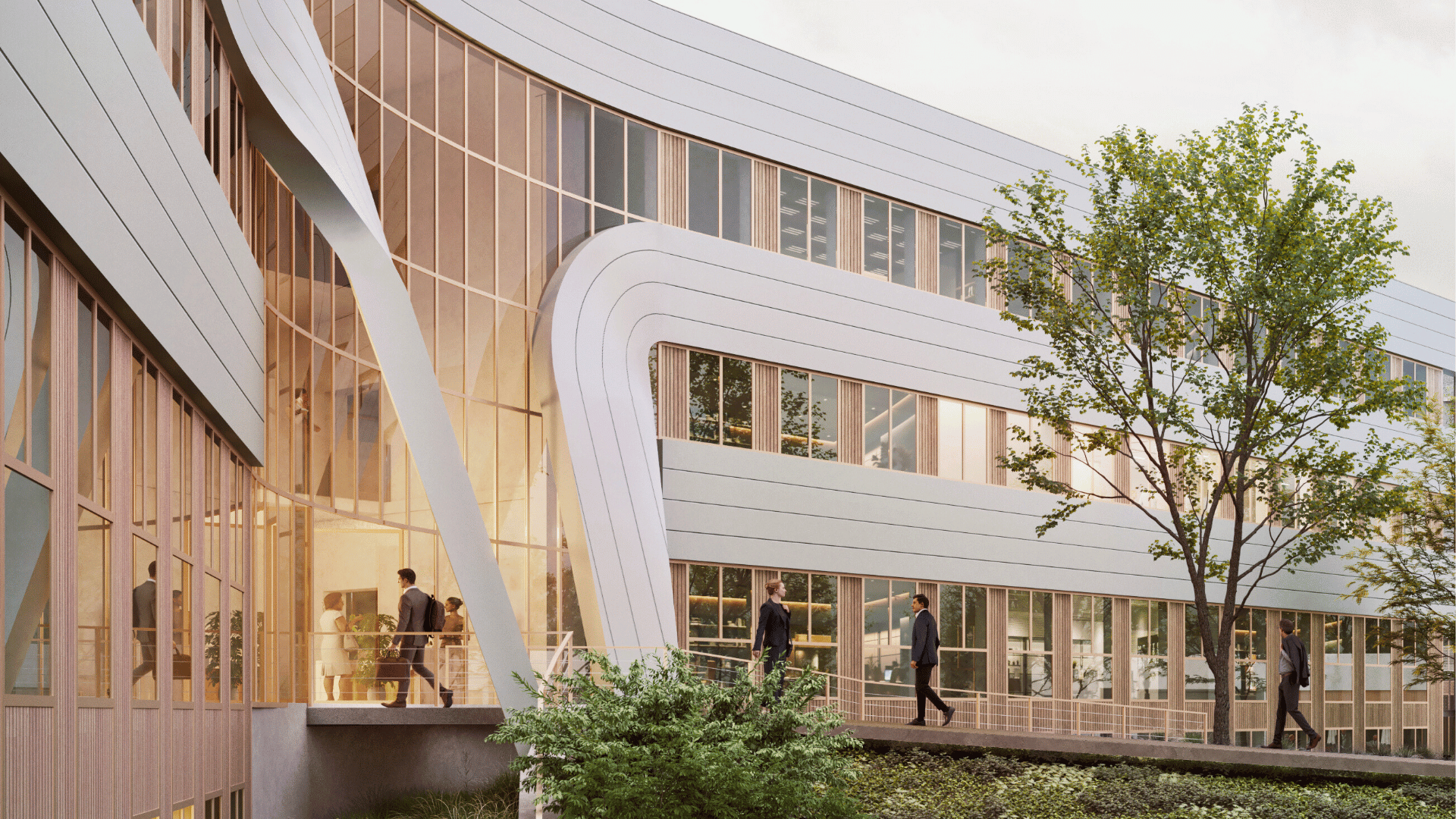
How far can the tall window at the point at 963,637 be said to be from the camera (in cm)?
2752

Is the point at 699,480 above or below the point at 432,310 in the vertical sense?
below

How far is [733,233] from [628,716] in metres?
14.6

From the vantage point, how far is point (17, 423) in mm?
7242

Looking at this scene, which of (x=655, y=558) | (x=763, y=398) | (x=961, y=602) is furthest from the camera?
(x=961, y=602)

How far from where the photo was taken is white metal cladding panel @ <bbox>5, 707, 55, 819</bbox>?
7066 millimetres

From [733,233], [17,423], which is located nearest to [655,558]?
[733,233]

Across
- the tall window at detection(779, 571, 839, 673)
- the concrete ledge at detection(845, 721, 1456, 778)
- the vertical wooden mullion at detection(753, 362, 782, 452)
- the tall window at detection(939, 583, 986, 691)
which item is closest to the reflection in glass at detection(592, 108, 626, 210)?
the vertical wooden mullion at detection(753, 362, 782, 452)

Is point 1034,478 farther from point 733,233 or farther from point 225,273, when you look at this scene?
point 225,273

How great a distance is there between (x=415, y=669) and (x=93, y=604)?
28.7 feet

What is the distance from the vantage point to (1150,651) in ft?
102

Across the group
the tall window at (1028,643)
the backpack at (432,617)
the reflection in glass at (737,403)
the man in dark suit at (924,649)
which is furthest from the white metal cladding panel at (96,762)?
the tall window at (1028,643)

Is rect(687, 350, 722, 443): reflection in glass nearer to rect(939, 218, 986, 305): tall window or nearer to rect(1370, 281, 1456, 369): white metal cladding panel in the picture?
rect(939, 218, 986, 305): tall window

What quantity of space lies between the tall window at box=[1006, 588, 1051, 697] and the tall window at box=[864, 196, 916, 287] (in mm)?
7344

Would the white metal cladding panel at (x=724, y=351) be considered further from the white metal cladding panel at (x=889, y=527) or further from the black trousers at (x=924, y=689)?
the black trousers at (x=924, y=689)
